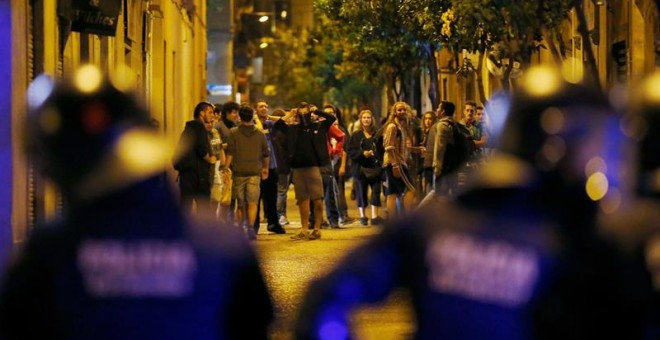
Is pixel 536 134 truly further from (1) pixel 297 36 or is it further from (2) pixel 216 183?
(1) pixel 297 36

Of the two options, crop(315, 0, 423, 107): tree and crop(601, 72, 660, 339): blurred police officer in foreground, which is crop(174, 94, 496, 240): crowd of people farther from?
crop(601, 72, 660, 339): blurred police officer in foreground

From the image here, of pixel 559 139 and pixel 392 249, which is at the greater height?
pixel 559 139

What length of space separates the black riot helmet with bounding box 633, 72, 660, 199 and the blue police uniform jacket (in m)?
1.27

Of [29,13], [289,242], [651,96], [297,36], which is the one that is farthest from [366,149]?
[297,36]

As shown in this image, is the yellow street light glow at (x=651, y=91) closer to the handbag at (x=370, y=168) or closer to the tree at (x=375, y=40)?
the handbag at (x=370, y=168)

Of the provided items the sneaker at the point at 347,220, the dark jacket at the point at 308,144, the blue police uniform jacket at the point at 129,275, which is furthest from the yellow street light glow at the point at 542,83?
the sneaker at the point at 347,220

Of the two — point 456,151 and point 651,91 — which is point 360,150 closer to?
point 456,151

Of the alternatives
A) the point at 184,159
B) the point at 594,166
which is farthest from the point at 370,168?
the point at 594,166

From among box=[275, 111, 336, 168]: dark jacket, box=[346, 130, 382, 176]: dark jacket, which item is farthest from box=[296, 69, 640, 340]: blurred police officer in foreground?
box=[346, 130, 382, 176]: dark jacket

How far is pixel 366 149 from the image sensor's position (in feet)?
65.6

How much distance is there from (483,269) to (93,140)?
1.02m

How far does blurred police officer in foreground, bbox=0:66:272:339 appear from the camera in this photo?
3.47 meters

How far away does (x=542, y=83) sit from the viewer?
131 inches

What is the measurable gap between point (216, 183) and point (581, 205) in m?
13.8
